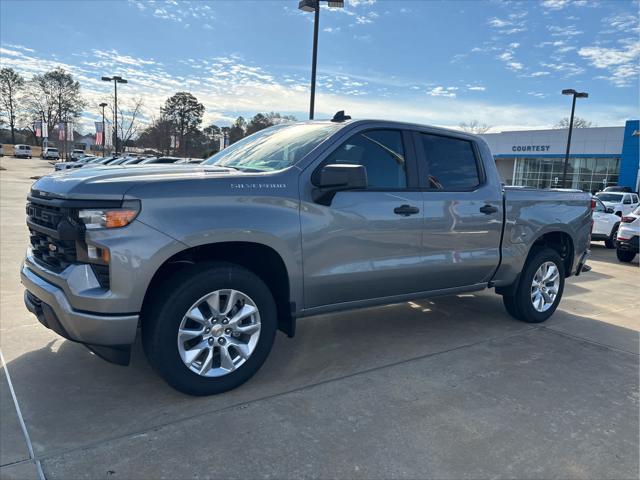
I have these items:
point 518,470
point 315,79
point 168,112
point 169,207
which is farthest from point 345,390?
point 168,112

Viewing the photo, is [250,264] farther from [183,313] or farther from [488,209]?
[488,209]

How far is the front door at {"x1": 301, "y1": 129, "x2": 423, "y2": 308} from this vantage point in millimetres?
3775

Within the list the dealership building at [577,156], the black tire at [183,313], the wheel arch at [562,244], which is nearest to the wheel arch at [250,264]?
the black tire at [183,313]

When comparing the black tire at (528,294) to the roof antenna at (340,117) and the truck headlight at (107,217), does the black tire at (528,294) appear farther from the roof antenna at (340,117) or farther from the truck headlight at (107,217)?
the truck headlight at (107,217)

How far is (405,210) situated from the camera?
13.9 feet

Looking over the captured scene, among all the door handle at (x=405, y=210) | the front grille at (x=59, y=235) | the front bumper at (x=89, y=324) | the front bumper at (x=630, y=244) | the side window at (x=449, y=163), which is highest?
the side window at (x=449, y=163)

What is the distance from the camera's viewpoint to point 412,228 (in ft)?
14.0

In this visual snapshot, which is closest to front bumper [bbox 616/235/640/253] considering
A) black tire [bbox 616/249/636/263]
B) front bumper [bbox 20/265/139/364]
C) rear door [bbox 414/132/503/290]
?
black tire [bbox 616/249/636/263]

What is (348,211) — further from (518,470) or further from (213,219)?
(518,470)

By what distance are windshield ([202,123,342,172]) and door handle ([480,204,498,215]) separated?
167 centimetres

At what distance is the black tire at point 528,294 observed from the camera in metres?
5.42

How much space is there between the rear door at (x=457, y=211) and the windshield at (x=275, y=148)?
96cm

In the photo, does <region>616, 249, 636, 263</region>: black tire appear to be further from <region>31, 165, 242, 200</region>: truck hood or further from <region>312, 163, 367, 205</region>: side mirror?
<region>31, 165, 242, 200</region>: truck hood

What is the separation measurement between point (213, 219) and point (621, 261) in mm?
10948
